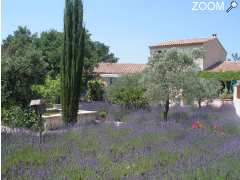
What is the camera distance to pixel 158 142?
23.2 feet

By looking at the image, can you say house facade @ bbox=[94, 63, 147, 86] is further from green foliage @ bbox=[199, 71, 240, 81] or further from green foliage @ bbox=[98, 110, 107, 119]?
green foliage @ bbox=[98, 110, 107, 119]

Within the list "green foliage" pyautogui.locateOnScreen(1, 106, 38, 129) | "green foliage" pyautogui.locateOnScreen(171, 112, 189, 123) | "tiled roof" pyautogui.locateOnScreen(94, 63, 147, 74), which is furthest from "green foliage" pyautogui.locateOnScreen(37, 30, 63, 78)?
"green foliage" pyautogui.locateOnScreen(1, 106, 38, 129)

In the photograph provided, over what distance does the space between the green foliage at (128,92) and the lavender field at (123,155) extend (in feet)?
19.2

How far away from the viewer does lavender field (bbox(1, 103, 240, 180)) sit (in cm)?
462

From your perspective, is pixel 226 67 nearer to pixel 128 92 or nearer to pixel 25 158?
pixel 128 92

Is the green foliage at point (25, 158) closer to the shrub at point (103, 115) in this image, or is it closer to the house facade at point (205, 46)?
the shrub at point (103, 115)

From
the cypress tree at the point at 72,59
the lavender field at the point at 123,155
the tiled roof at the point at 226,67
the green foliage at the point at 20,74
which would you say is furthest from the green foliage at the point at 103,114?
the tiled roof at the point at 226,67

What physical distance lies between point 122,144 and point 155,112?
20.7ft

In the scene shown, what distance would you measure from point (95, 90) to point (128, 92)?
9.22 metres

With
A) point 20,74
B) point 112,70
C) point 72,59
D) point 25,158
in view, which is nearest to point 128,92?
point 72,59

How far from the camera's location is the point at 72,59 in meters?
11.5

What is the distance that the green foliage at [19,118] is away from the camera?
9531 millimetres

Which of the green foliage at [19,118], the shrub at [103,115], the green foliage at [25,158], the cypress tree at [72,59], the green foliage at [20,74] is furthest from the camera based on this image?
the shrub at [103,115]

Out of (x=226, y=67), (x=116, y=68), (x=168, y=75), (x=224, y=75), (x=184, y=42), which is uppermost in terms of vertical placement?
(x=184, y=42)
